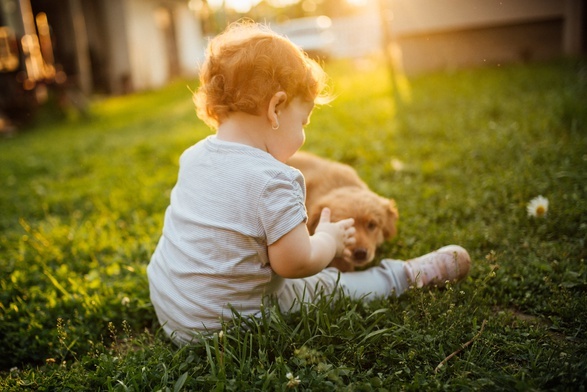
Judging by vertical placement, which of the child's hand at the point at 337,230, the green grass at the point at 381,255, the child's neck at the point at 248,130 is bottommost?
the green grass at the point at 381,255

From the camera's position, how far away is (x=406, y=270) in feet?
7.87

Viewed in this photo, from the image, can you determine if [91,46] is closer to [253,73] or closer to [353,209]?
[353,209]

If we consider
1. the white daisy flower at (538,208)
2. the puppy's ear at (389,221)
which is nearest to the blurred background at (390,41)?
the puppy's ear at (389,221)

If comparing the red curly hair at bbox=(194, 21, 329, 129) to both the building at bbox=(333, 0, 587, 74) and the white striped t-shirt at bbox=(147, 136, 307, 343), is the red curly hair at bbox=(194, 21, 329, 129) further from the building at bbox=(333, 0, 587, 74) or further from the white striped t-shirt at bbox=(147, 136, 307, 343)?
the building at bbox=(333, 0, 587, 74)

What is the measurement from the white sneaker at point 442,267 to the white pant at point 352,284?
0.22 ft

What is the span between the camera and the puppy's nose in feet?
8.17

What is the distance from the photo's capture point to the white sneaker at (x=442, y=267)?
2297 millimetres

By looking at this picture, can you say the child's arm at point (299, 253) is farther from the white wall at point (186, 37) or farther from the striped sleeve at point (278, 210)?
the white wall at point (186, 37)

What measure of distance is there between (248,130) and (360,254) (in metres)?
0.91

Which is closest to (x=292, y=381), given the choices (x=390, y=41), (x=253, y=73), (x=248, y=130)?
(x=248, y=130)

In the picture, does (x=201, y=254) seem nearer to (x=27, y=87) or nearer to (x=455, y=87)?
(x=455, y=87)

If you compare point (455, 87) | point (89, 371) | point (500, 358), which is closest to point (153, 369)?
point (89, 371)

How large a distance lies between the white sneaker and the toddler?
0.36 m

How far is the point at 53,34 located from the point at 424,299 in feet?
55.3
